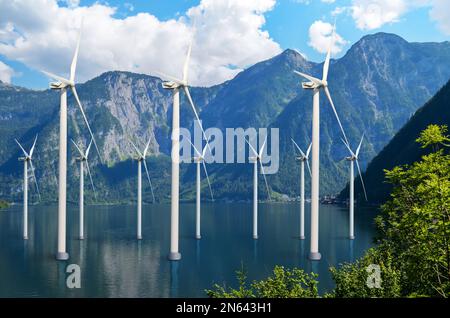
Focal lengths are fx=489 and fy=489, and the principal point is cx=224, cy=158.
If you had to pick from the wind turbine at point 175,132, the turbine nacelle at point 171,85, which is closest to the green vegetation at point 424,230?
the wind turbine at point 175,132

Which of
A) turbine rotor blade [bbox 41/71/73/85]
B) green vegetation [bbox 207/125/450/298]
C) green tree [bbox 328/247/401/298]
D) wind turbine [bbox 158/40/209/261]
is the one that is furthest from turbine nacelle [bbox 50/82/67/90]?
green tree [bbox 328/247/401/298]

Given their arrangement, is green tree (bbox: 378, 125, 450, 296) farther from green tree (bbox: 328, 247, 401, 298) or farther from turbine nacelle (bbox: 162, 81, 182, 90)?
turbine nacelle (bbox: 162, 81, 182, 90)

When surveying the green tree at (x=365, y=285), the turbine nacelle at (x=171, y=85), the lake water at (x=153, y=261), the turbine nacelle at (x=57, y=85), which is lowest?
Result: the lake water at (x=153, y=261)

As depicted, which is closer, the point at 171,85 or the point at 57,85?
the point at 171,85

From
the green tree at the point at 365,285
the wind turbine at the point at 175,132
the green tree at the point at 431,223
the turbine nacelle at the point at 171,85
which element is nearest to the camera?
the green tree at the point at 431,223

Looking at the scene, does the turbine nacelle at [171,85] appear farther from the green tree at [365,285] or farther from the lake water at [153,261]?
the green tree at [365,285]

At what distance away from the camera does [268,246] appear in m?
132

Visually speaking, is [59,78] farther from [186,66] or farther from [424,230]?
[424,230]

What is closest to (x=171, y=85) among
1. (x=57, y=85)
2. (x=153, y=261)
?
(x=57, y=85)

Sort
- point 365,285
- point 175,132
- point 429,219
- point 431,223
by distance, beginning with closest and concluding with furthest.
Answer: point 429,219 → point 431,223 → point 365,285 → point 175,132

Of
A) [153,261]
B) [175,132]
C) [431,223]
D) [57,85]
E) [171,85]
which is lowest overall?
[153,261]
